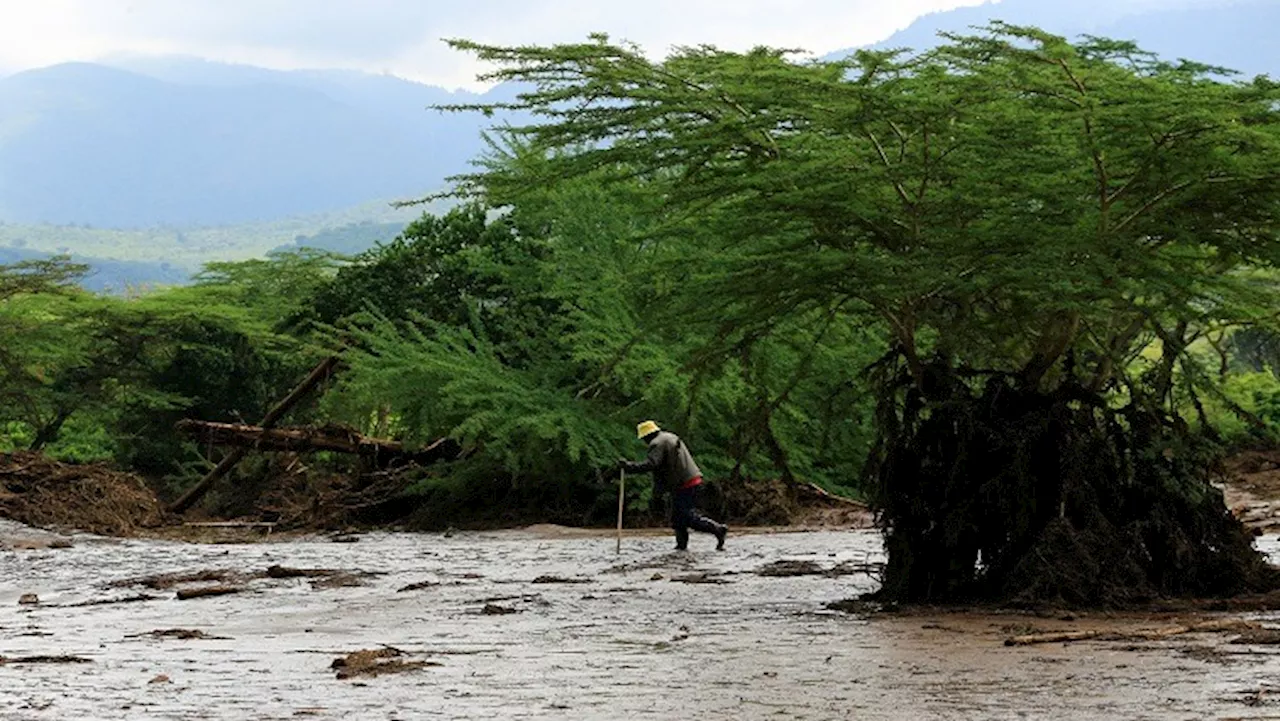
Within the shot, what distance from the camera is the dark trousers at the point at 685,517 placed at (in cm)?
2305

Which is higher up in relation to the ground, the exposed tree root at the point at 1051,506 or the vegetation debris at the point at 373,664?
the exposed tree root at the point at 1051,506

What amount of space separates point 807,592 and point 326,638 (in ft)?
17.3

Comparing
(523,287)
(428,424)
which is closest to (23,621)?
(428,424)

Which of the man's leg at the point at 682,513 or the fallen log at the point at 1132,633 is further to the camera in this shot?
the man's leg at the point at 682,513

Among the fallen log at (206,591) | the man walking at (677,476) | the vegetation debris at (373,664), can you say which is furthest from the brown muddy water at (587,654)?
the man walking at (677,476)

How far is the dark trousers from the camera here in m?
23.0

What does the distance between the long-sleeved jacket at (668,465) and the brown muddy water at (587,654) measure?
211 cm

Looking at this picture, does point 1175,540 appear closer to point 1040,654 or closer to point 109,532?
point 1040,654

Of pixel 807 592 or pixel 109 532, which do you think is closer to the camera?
pixel 807 592

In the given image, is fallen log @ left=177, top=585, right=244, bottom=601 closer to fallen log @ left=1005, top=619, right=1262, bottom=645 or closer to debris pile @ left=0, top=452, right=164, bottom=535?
fallen log @ left=1005, top=619, right=1262, bottom=645

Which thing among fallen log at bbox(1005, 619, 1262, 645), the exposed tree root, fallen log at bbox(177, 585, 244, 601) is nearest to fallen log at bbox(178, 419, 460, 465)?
fallen log at bbox(177, 585, 244, 601)

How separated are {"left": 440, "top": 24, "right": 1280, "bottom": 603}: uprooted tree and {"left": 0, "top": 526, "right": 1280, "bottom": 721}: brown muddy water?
1.32 metres

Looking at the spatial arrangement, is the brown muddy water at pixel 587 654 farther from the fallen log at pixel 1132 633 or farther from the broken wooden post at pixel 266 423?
the broken wooden post at pixel 266 423

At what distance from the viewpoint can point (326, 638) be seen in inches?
509
